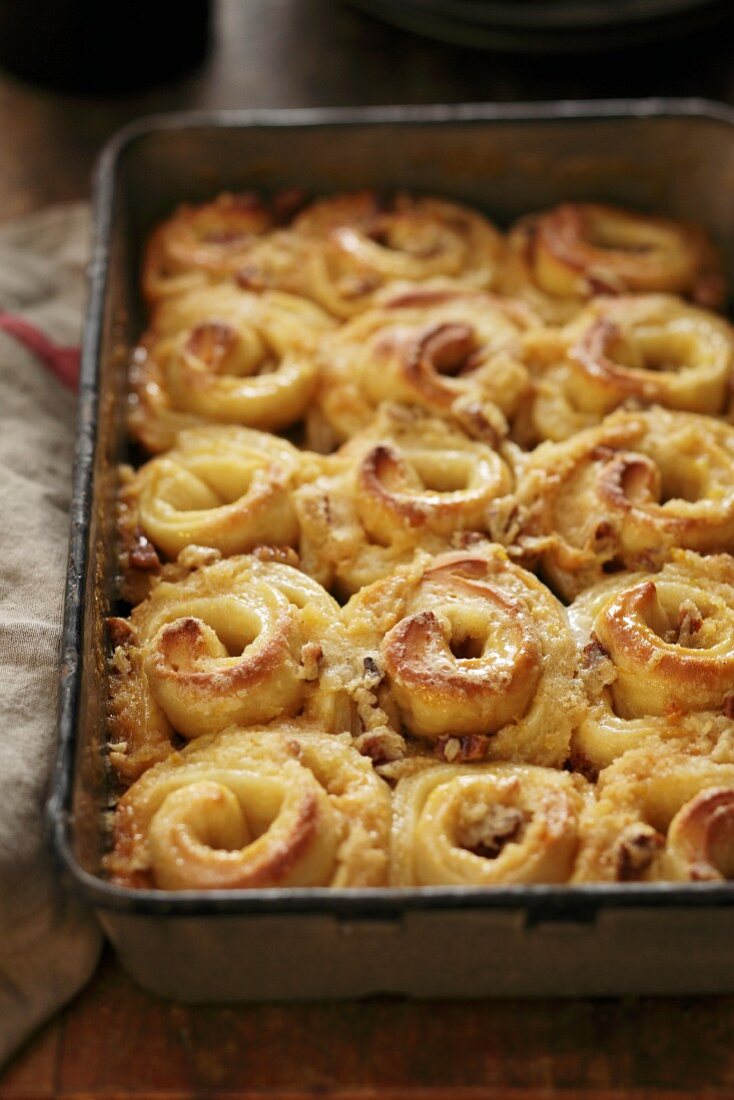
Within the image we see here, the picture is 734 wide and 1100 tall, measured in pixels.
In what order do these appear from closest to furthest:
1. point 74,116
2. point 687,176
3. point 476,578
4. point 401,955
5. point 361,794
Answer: point 401,955 < point 361,794 < point 476,578 < point 687,176 < point 74,116

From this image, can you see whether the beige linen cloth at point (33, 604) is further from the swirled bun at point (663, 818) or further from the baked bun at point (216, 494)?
the swirled bun at point (663, 818)

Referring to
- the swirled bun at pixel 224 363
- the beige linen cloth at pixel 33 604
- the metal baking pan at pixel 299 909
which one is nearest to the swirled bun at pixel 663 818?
the metal baking pan at pixel 299 909

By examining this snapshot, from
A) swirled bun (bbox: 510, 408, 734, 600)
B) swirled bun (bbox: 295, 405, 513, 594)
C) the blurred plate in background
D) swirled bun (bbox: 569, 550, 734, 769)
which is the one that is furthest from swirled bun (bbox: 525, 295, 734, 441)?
the blurred plate in background

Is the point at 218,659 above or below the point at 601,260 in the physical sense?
below

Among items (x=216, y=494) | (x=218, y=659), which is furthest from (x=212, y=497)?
(x=218, y=659)

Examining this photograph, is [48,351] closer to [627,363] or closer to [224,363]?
[224,363]

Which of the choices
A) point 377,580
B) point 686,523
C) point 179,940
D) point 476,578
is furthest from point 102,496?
point 686,523

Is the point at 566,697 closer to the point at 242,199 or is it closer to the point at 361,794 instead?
the point at 361,794
